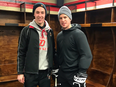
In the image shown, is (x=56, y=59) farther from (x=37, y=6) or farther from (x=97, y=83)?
(x=97, y=83)

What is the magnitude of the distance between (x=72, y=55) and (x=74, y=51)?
5cm

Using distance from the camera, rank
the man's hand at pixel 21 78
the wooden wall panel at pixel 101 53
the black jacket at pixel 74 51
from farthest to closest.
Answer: the wooden wall panel at pixel 101 53 < the man's hand at pixel 21 78 < the black jacket at pixel 74 51

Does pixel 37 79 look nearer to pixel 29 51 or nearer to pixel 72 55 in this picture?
pixel 29 51

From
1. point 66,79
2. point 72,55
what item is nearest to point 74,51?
point 72,55

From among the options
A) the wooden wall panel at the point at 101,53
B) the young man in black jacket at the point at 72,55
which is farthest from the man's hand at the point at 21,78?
the wooden wall panel at the point at 101,53

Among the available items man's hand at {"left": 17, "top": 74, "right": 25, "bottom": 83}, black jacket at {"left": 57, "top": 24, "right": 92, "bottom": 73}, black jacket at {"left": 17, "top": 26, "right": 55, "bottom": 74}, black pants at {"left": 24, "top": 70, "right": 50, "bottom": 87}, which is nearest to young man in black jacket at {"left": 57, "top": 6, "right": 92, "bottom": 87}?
black jacket at {"left": 57, "top": 24, "right": 92, "bottom": 73}

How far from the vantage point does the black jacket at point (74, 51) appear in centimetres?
132

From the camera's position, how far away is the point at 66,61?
1.43 metres

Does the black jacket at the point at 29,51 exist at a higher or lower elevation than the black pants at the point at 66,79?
higher

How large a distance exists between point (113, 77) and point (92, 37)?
957 mm

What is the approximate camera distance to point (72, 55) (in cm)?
141

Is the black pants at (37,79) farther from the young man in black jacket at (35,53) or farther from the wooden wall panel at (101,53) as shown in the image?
the wooden wall panel at (101,53)

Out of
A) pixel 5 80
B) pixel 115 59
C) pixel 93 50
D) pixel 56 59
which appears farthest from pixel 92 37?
pixel 5 80

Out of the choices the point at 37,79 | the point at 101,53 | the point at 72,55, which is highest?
the point at 72,55
